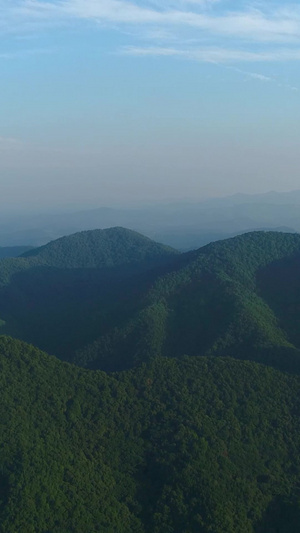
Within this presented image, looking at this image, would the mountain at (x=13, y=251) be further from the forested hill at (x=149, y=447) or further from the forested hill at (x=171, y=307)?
the forested hill at (x=149, y=447)

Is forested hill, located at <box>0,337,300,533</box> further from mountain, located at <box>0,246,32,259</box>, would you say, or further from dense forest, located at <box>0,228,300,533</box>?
mountain, located at <box>0,246,32,259</box>

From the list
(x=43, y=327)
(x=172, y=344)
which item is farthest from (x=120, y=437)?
(x=43, y=327)

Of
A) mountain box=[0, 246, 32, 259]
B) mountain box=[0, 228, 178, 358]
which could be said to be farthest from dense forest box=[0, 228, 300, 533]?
mountain box=[0, 246, 32, 259]

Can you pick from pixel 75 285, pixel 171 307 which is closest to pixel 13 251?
pixel 75 285

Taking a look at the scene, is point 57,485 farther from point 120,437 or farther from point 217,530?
point 217,530

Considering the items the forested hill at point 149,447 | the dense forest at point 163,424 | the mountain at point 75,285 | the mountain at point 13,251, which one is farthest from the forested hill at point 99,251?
the forested hill at point 149,447

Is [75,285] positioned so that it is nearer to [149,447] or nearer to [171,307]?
[171,307]
